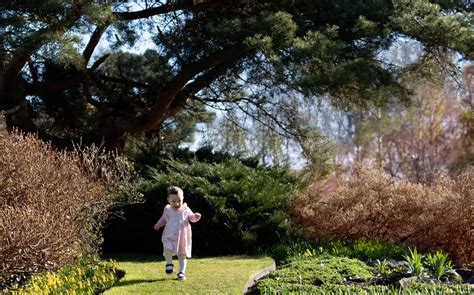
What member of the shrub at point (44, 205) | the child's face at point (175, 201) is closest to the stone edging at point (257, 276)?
the child's face at point (175, 201)

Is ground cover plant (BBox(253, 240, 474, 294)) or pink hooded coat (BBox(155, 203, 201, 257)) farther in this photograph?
pink hooded coat (BBox(155, 203, 201, 257))

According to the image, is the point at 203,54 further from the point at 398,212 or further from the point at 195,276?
the point at 195,276

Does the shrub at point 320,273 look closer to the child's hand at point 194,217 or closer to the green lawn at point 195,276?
the green lawn at point 195,276

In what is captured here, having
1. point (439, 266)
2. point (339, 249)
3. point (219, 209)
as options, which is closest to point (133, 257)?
point (219, 209)

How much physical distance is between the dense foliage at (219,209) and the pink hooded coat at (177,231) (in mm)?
2456

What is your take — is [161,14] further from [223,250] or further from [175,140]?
[223,250]

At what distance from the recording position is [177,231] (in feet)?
26.7

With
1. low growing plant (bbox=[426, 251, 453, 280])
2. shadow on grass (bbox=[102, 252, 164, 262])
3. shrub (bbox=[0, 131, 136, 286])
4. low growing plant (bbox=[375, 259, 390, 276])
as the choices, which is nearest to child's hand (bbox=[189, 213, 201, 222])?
shrub (bbox=[0, 131, 136, 286])

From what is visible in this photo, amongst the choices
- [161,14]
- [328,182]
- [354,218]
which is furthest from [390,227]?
[161,14]

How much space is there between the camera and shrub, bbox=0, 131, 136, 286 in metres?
6.94

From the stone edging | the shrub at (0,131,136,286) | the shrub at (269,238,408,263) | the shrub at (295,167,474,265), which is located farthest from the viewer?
the shrub at (295,167,474,265)

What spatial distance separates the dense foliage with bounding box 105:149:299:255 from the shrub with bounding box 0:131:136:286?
1887mm

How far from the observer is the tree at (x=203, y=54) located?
10.8 m

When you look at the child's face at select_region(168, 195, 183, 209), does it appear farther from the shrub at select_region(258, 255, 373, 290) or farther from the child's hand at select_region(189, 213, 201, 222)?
the shrub at select_region(258, 255, 373, 290)
